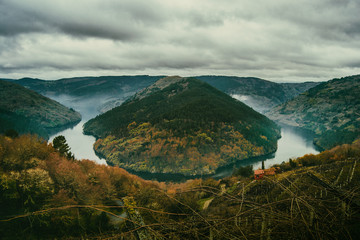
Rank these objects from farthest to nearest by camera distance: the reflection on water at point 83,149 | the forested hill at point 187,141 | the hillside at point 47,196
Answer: the reflection on water at point 83,149 → the forested hill at point 187,141 → the hillside at point 47,196

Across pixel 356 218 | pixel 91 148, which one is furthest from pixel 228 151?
pixel 356 218

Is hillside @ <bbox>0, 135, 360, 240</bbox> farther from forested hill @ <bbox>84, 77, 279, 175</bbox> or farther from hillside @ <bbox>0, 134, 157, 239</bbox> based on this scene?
forested hill @ <bbox>84, 77, 279, 175</bbox>

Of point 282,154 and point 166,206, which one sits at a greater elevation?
point 166,206

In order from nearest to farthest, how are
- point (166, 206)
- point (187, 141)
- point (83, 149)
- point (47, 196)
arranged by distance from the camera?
1. point (166, 206)
2. point (47, 196)
3. point (187, 141)
4. point (83, 149)

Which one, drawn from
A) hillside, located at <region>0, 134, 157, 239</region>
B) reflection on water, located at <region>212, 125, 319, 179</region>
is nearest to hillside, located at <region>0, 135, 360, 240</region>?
hillside, located at <region>0, 134, 157, 239</region>

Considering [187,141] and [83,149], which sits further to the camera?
[83,149]

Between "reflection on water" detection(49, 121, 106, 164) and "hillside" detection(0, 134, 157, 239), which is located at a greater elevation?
"hillside" detection(0, 134, 157, 239)

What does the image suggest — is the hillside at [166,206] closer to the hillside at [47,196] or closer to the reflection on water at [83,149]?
the hillside at [47,196]

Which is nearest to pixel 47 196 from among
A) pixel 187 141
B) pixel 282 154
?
pixel 187 141

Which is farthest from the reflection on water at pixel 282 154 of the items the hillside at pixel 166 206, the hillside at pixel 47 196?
the hillside at pixel 47 196

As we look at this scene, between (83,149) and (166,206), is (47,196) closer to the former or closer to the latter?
(166,206)

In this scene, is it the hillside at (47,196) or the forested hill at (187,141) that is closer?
the hillside at (47,196)
